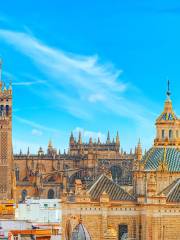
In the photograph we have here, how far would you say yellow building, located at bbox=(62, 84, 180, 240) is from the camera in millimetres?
52156

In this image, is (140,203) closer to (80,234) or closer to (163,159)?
(163,159)

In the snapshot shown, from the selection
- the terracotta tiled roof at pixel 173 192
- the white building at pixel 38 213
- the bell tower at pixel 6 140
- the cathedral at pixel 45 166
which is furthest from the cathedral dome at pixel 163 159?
the bell tower at pixel 6 140

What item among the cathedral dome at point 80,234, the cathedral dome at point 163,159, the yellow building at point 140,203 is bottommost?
the cathedral dome at point 80,234

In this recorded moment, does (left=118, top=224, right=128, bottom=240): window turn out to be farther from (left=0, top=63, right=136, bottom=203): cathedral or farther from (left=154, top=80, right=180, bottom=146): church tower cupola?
(left=0, top=63, right=136, bottom=203): cathedral

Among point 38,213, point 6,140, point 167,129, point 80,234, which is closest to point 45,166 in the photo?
point 6,140

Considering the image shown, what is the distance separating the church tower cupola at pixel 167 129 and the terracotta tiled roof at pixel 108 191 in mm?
4214

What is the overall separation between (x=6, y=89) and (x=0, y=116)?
161 inches

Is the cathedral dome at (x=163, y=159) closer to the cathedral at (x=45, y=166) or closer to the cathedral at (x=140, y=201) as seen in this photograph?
the cathedral at (x=140, y=201)

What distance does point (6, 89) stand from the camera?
124562 mm

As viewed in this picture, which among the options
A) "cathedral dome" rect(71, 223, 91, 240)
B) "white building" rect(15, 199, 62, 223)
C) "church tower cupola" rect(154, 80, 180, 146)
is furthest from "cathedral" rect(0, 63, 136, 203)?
"cathedral dome" rect(71, 223, 91, 240)

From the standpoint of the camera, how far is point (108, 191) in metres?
54.3

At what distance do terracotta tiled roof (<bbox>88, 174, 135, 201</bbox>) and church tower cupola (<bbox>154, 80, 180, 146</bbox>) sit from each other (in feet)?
13.8

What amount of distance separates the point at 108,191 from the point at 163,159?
164 inches

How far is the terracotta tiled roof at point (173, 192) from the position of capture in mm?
52938
